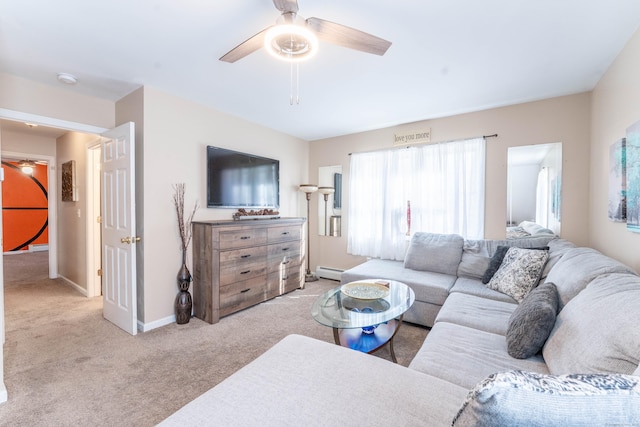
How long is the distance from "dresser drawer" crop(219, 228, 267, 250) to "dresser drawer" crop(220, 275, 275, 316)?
44 cm

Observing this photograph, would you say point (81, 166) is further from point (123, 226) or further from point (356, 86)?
point (356, 86)

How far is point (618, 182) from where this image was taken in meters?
1.99

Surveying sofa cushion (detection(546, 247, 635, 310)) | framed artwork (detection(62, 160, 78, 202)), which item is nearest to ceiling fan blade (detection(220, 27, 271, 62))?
sofa cushion (detection(546, 247, 635, 310))

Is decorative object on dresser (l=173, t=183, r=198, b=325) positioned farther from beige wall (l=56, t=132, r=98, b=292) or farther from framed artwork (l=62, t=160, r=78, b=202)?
framed artwork (l=62, t=160, r=78, b=202)

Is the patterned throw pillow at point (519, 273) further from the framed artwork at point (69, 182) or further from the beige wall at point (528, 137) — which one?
the framed artwork at point (69, 182)

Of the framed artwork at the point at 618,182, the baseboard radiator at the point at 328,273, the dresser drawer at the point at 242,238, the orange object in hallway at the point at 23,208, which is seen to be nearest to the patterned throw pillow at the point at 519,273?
the framed artwork at the point at 618,182

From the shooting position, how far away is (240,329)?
2.68m

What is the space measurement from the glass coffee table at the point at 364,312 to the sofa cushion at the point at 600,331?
894 millimetres

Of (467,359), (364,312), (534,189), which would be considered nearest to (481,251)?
(534,189)

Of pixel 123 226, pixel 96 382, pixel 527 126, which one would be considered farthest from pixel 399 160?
pixel 96 382

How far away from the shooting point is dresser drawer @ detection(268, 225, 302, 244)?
3482 mm

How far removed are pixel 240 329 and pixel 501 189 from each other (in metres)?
3.37

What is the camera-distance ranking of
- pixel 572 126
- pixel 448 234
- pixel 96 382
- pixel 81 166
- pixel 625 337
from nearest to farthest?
1. pixel 625 337
2. pixel 96 382
3. pixel 572 126
4. pixel 448 234
5. pixel 81 166

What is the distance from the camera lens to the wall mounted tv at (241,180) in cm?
321
